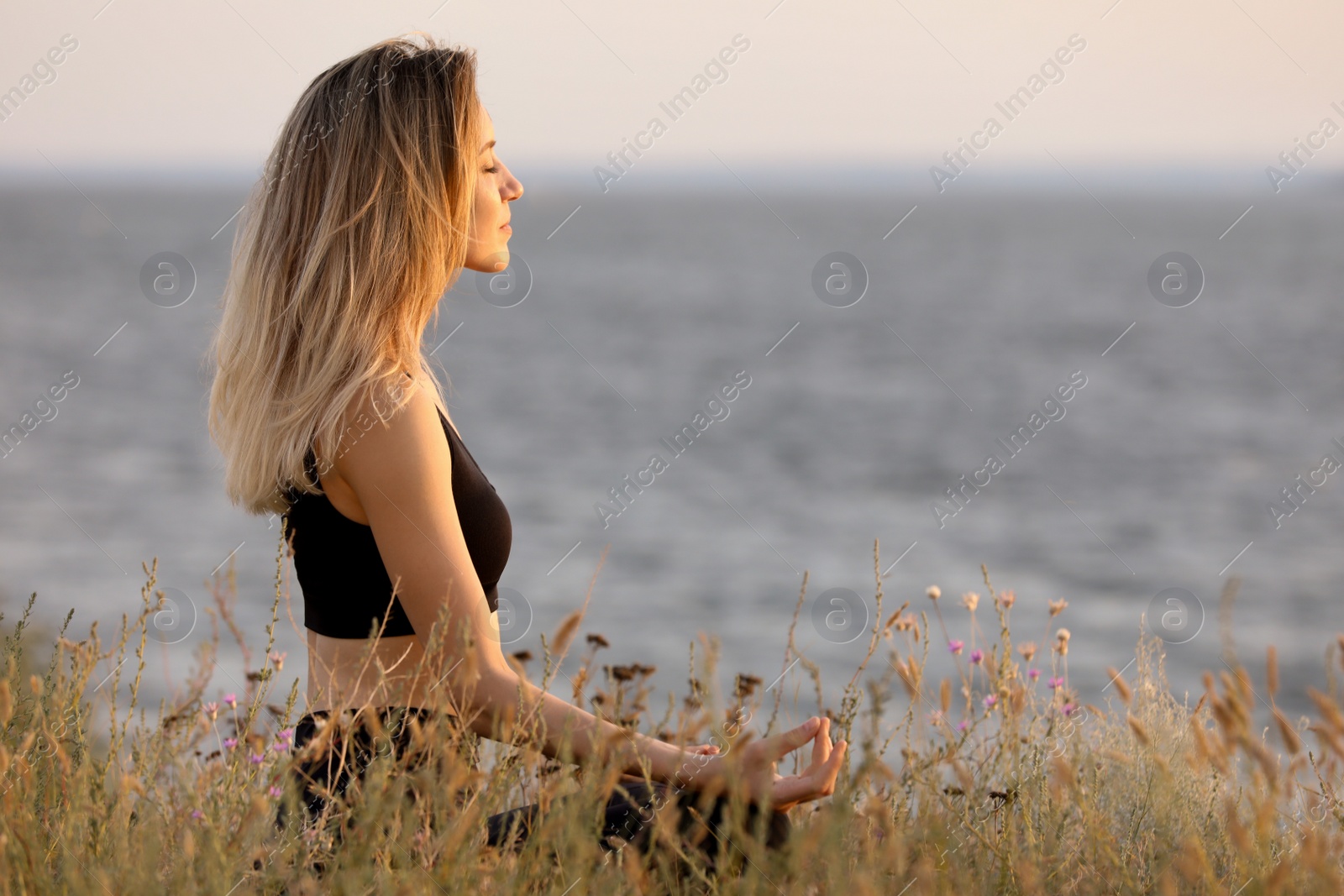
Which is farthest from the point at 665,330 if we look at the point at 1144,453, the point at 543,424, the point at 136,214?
the point at 136,214

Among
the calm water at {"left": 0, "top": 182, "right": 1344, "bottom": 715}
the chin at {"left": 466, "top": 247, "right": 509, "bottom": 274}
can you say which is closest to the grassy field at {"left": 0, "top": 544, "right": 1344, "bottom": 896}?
the calm water at {"left": 0, "top": 182, "right": 1344, "bottom": 715}

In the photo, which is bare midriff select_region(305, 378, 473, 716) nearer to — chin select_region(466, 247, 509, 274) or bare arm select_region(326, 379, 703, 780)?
bare arm select_region(326, 379, 703, 780)

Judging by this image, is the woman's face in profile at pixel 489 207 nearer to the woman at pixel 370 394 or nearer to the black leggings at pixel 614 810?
the woman at pixel 370 394

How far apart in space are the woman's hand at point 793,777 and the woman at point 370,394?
0.5 inches

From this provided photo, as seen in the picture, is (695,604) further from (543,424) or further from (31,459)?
(31,459)

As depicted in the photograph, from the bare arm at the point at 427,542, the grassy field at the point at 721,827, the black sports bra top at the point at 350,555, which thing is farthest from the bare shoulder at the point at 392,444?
the grassy field at the point at 721,827

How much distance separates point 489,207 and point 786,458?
21.2m

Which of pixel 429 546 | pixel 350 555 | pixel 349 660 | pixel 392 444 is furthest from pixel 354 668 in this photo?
pixel 392 444

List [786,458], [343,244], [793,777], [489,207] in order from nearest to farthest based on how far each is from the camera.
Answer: [793,777] → [343,244] → [489,207] → [786,458]

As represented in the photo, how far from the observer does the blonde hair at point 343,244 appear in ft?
9.46

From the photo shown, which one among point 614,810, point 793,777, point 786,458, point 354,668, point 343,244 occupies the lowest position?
point 614,810

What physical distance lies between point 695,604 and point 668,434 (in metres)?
11.0

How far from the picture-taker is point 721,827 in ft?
7.64

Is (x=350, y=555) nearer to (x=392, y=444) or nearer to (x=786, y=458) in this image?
(x=392, y=444)
